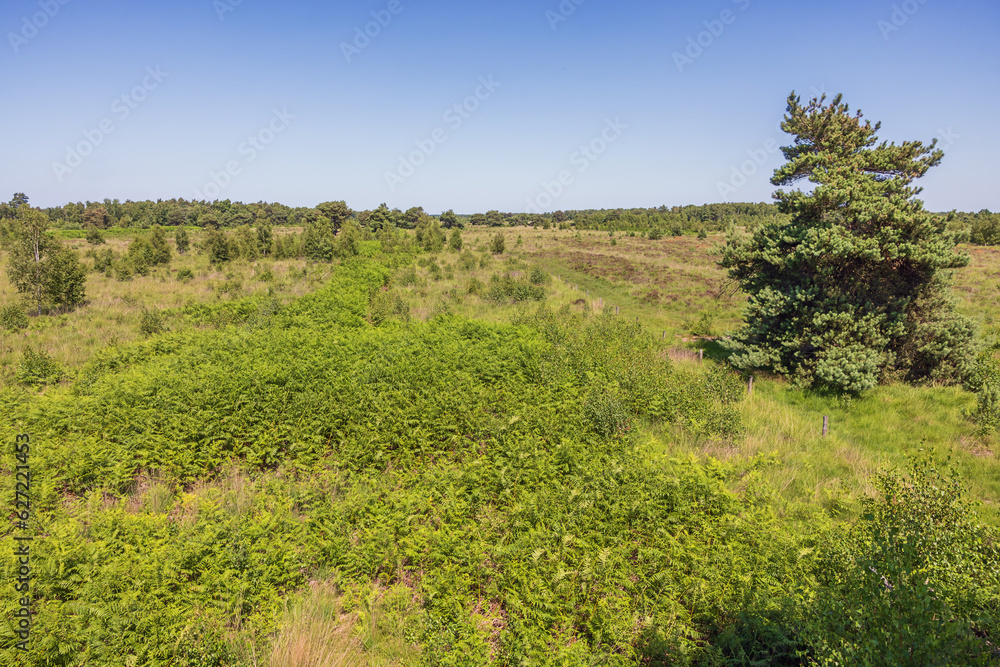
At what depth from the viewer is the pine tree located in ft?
33.6

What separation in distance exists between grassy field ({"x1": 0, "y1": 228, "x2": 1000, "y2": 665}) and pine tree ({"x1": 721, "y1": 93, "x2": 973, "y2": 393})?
3.81 ft

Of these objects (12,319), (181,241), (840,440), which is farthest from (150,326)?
(181,241)

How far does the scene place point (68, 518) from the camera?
5.11 m

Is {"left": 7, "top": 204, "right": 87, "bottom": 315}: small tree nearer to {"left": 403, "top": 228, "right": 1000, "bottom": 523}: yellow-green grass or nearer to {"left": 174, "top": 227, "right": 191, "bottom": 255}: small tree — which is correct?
{"left": 403, "top": 228, "right": 1000, "bottom": 523}: yellow-green grass

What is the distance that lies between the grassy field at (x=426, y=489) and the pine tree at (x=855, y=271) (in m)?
1.16

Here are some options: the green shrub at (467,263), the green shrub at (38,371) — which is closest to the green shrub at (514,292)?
the green shrub at (467,263)

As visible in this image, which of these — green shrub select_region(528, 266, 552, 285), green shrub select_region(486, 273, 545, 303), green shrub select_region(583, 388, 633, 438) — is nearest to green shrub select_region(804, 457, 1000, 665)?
green shrub select_region(583, 388, 633, 438)

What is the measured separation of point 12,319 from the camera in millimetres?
15586

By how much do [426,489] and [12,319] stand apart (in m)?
20.3

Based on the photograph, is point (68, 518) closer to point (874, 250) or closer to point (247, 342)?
point (247, 342)

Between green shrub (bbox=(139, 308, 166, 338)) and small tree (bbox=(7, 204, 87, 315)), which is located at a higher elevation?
small tree (bbox=(7, 204, 87, 315))

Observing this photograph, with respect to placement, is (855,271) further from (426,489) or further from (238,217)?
(238,217)

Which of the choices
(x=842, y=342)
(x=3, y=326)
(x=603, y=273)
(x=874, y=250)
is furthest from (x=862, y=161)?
(x=3, y=326)

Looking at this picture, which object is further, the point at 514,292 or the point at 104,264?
the point at 104,264
